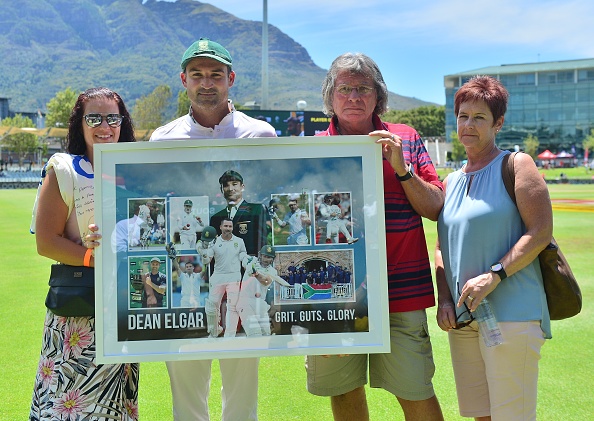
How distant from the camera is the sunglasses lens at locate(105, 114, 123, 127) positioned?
3.27 m

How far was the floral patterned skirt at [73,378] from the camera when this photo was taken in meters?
3.20

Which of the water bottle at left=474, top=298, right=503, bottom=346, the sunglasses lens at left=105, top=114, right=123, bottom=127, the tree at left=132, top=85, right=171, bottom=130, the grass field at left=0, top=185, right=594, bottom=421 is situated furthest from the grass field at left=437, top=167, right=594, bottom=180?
the sunglasses lens at left=105, top=114, right=123, bottom=127

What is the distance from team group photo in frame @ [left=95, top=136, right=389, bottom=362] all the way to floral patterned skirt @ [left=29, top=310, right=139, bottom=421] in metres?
0.42

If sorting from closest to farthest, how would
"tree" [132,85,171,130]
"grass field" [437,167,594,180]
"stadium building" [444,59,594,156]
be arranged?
"grass field" [437,167,594,180] < "tree" [132,85,171,130] < "stadium building" [444,59,594,156]

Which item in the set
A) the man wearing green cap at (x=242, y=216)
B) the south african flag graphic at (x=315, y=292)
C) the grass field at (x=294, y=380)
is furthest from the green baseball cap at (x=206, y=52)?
the grass field at (x=294, y=380)

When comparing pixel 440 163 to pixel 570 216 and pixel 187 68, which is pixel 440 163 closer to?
pixel 570 216

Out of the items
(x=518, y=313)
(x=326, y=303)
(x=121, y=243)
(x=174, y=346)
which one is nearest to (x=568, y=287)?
(x=518, y=313)

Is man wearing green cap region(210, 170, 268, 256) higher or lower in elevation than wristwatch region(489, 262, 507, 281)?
higher

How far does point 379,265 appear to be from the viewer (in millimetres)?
2945

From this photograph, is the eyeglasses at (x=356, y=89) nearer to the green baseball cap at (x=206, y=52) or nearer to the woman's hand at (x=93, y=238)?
the green baseball cap at (x=206, y=52)

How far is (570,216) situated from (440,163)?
3246 inches

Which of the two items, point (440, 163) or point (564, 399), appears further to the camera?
point (440, 163)

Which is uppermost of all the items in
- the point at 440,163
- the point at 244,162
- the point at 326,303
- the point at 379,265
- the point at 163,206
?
the point at 440,163

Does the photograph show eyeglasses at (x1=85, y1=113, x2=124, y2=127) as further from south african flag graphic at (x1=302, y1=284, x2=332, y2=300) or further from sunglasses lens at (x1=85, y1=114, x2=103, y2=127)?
south african flag graphic at (x1=302, y1=284, x2=332, y2=300)
